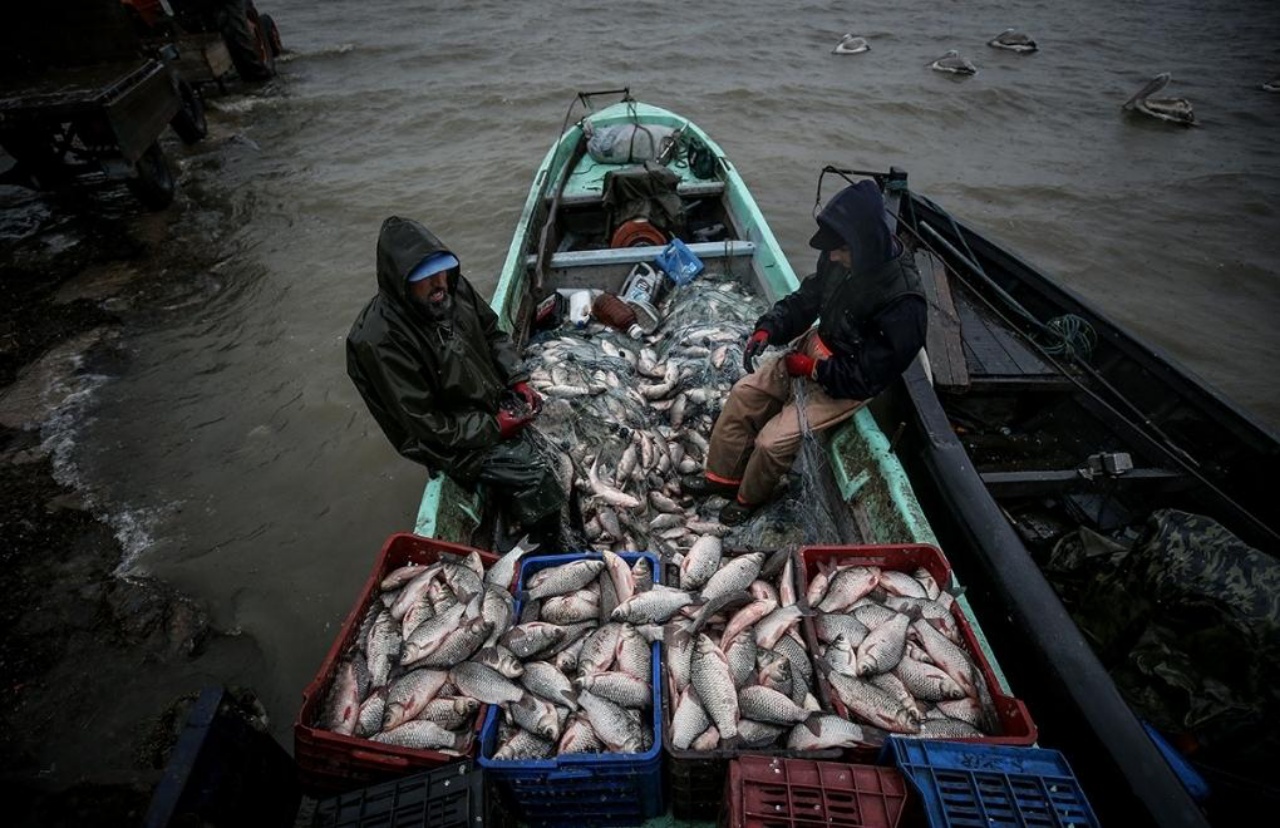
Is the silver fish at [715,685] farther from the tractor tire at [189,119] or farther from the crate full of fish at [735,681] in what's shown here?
the tractor tire at [189,119]

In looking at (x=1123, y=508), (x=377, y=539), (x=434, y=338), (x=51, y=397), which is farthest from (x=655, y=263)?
(x=51, y=397)

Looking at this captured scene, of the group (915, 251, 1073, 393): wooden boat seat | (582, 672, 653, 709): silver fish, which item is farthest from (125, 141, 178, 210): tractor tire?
(915, 251, 1073, 393): wooden boat seat

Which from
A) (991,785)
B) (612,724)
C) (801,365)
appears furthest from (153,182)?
(991,785)

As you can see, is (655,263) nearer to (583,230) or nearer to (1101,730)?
(583,230)

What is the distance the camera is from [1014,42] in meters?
16.3

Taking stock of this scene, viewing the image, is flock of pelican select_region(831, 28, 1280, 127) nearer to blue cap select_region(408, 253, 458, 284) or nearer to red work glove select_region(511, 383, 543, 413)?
red work glove select_region(511, 383, 543, 413)

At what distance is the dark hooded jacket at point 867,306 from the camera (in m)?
3.27

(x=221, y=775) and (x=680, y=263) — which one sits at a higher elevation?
(x=680, y=263)

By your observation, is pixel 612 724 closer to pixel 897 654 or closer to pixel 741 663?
pixel 741 663

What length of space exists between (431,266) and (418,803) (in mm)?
2478

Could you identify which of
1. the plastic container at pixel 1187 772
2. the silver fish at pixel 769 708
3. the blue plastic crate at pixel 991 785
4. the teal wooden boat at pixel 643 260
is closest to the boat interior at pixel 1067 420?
the teal wooden boat at pixel 643 260

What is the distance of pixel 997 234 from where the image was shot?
31.0 feet

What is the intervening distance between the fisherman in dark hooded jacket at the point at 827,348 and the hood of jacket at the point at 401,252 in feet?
7.36

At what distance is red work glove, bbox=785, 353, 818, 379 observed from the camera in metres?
3.83
